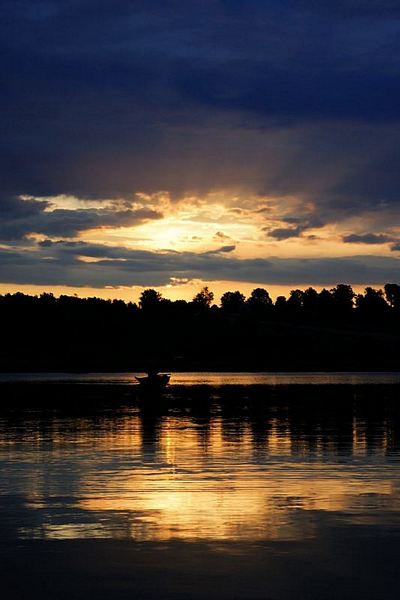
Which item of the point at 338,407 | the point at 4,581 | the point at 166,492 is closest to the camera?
the point at 4,581

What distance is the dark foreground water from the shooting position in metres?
16.4

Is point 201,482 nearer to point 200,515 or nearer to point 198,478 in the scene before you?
point 198,478

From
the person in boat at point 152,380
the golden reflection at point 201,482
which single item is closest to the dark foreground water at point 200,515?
the golden reflection at point 201,482

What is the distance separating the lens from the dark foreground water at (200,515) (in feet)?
53.9

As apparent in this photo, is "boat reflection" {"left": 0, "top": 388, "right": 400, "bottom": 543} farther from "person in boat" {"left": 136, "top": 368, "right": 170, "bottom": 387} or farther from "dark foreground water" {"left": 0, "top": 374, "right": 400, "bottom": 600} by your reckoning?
"person in boat" {"left": 136, "top": 368, "right": 170, "bottom": 387}

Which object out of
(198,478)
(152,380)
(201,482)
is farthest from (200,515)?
(152,380)

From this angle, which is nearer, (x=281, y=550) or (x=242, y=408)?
(x=281, y=550)

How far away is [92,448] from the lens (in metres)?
41.2

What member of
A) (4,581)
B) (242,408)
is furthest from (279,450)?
(242,408)

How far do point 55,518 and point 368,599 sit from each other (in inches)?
382

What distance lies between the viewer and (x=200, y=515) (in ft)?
75.5

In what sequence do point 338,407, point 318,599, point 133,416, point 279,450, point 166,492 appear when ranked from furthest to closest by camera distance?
point 338,407
point 133,416
point 279,450
point 166,492
point 318,599

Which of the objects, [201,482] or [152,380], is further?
[152,380]

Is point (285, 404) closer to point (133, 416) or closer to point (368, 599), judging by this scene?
point (133, 416)
